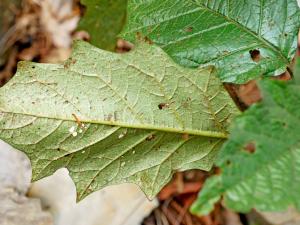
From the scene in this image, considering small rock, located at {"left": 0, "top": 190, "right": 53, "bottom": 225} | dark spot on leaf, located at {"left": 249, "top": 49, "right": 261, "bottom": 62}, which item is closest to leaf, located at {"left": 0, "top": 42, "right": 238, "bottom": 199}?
dark spot on leaf, located at {"left": 249, "top": 49, "right": 261, "bottom": 62}

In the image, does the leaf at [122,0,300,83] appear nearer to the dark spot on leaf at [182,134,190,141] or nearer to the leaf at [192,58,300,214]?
the dark spot on leaf at [182,134,190,141]

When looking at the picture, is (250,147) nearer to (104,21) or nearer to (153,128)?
(153,128)

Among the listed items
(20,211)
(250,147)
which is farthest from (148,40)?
(20,211)

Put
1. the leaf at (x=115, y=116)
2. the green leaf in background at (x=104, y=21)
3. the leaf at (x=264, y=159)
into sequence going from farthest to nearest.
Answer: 1. the green leaf in background at (x=104, y=21)
2. the leaf at (x=115, y=116)
3. the leaf at (x=264, y=159)

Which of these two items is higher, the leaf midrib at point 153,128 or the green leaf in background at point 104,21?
the green leaf in background at point 104,21

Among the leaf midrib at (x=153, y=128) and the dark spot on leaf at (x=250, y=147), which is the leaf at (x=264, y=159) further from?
the leaf midrib at (x=153, y=128)

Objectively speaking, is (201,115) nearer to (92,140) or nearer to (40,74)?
(92,140)

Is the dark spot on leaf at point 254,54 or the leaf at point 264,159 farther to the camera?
the dark spot on leaf at point 254,54

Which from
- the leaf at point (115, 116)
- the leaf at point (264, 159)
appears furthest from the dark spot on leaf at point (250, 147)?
→ the leaf at point (115, 116)
